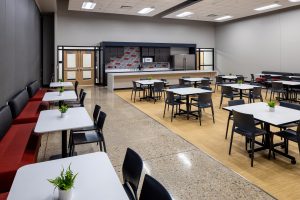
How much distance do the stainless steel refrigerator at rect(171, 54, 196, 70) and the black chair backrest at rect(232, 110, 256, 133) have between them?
10.8 meters

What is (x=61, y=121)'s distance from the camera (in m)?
3.16

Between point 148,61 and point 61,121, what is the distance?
36.5ft

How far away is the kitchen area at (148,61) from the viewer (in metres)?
12.0

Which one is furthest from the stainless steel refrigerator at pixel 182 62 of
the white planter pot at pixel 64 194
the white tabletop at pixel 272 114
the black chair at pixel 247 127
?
the white planter pot at pixel 64 194

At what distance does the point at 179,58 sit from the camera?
14.2 meters

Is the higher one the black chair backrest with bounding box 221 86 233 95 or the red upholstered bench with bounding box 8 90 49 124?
the black chair backrest with bounding box 221 86 233 95

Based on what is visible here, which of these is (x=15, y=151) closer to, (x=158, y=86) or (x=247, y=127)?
(x=247, y=127)

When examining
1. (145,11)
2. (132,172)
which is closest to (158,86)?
(145,11)

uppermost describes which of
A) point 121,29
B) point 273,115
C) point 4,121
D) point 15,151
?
point 121,29

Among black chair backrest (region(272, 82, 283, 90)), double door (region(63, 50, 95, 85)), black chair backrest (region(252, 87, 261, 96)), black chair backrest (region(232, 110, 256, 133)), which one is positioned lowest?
black chair backrest (region(232, 110, 256, 133))

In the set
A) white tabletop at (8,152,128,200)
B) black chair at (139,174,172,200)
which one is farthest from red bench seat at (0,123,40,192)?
black chair at (139,174,172,200)

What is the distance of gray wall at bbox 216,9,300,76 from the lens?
10.7 meters

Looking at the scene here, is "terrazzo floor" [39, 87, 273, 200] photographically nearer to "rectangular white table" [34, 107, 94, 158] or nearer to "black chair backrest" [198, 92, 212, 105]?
"rectangular white table" [34, 107, 94, 158]

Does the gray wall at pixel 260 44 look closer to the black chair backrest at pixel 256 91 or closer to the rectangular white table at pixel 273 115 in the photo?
the black chair backrest at pixel 256 91
